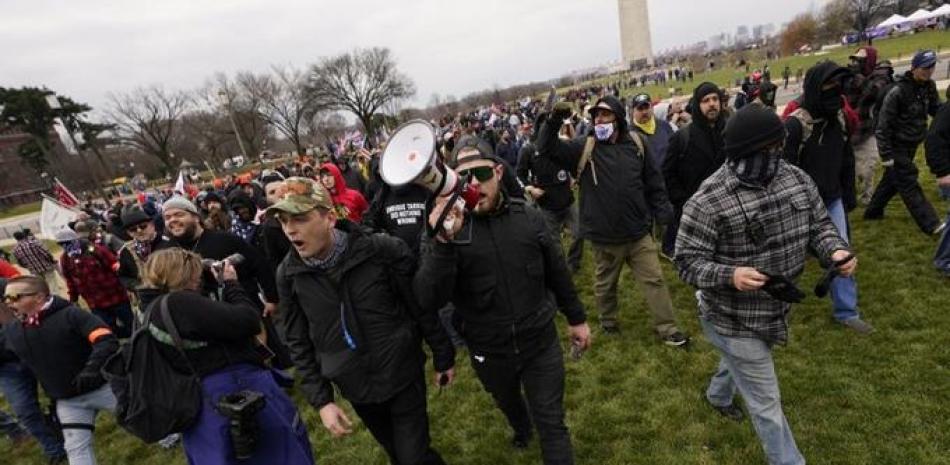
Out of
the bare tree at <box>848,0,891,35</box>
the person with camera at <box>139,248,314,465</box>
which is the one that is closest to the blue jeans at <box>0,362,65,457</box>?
the person with camera at <box>139,248,314,465</box>

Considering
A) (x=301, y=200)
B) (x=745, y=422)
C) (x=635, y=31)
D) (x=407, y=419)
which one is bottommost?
(x=745, y=422)

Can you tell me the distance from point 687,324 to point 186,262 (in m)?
4.37

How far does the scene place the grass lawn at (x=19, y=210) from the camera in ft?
147

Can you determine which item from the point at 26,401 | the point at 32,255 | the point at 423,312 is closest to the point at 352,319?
the point at 423,312

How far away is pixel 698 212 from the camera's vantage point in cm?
251

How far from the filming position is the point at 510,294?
2711mm

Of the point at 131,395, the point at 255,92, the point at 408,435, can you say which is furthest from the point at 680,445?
the point at 255,92

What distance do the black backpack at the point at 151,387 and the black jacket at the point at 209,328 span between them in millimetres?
30

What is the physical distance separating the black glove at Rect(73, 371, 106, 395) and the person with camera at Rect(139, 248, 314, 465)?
1.12m

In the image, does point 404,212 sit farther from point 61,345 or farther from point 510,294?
point 61,345

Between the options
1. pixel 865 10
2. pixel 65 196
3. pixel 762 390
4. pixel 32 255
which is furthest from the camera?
pixel 865 10

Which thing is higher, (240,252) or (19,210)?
(240,252)

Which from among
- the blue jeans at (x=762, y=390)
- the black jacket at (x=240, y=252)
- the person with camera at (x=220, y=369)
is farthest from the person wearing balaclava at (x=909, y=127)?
the black jacket at (x=240, y=252)

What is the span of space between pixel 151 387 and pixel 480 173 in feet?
6.22
